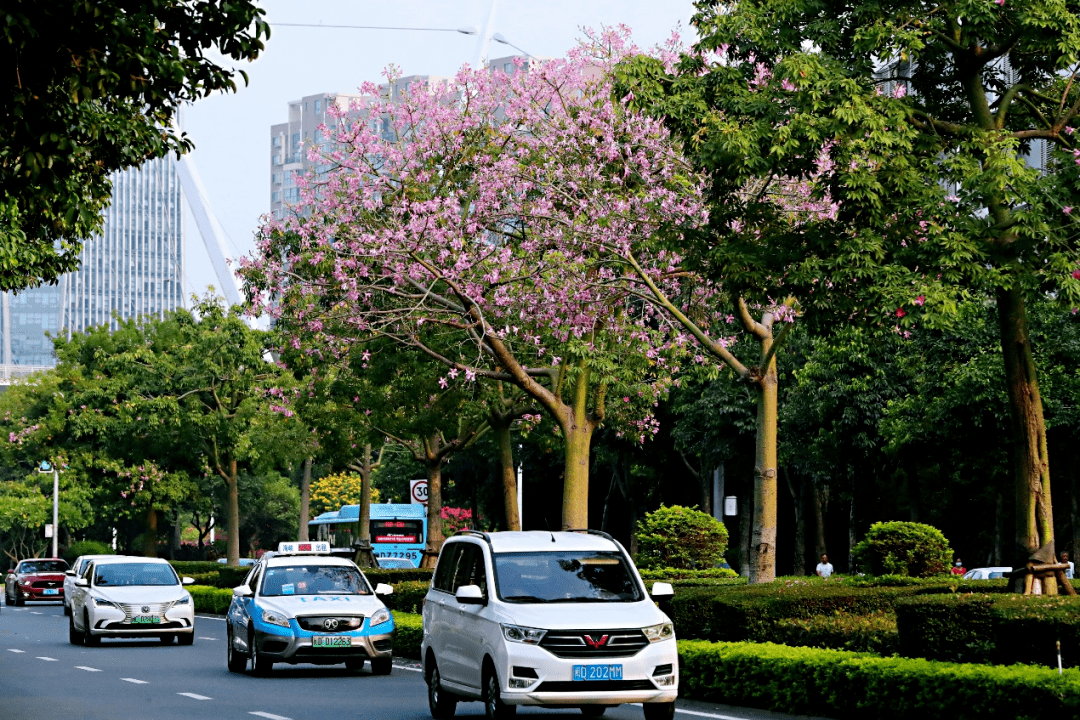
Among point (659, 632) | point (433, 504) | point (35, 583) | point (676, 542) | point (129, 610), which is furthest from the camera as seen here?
point (35, 583)

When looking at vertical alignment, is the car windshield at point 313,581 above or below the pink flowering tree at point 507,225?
below

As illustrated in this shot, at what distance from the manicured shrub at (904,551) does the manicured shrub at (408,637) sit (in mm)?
9447

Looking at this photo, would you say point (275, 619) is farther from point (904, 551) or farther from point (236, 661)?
point (904, 551)

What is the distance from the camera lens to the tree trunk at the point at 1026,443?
674 inches

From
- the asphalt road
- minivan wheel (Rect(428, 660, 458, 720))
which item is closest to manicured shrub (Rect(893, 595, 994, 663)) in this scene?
the asphalt road

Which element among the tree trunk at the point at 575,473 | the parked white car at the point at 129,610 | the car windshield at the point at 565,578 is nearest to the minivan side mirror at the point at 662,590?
the car windshield at the point at 565,578

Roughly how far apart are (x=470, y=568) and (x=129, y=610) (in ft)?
47.0

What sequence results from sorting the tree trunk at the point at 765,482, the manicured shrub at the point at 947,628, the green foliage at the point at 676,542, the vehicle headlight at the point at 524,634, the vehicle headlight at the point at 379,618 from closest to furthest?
the vehicle headlight at the point at 524,634, the manicured shrub at the point at 947,628, the vehicle headlight at the point at 379,618, the tree trunk at the point at 765,482, the green foliage at the point at 676,542

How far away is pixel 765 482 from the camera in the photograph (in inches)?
852

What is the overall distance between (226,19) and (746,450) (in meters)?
42.1

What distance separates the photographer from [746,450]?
5222 centimetres

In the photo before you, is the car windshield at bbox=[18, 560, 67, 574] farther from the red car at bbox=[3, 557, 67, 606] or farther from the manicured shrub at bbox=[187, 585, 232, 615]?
the manicured shrub at bbox=[187, 585, 232, 615]

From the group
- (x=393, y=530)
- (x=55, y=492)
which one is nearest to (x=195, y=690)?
(x=393, y=530)

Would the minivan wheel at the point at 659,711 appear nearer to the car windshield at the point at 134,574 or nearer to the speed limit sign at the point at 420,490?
the car windshield at the point at 134,574
